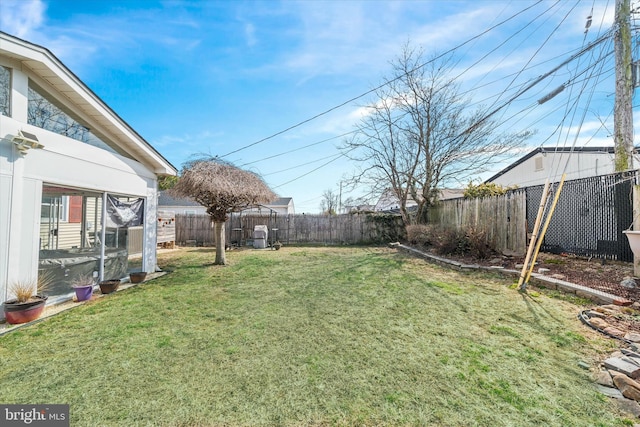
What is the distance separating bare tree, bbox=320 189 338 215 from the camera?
3114 cm

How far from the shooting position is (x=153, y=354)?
278 centimetres

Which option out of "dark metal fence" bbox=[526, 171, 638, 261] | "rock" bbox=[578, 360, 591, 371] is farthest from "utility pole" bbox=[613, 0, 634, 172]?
"rock" bbox=[578, 360, 591, 371]

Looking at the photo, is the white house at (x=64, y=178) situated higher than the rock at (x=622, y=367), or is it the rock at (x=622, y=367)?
the white house at (x=64, y=178)

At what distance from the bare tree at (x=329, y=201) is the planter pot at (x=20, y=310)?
26.6m

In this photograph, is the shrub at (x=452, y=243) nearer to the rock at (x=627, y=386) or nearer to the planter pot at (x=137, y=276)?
the rock at (x=627, y=386)

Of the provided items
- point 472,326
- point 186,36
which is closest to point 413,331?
point 472,326

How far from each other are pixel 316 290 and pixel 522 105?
8.07 meters

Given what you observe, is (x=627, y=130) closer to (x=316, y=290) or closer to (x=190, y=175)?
(x=316, y=290)

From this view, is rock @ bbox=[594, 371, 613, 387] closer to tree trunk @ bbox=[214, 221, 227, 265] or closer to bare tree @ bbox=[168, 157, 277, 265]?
bare tree @ bbox=[168, 157, 277, 265]

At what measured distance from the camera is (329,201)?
1304 inches

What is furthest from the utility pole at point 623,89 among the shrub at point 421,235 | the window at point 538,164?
the window at point 538,164

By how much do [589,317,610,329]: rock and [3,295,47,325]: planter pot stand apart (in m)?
7.30

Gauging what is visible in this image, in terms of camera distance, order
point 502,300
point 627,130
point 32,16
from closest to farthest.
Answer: point 502,300
point 32,16
point 627,130

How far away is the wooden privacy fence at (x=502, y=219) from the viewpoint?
6910 millimetres
